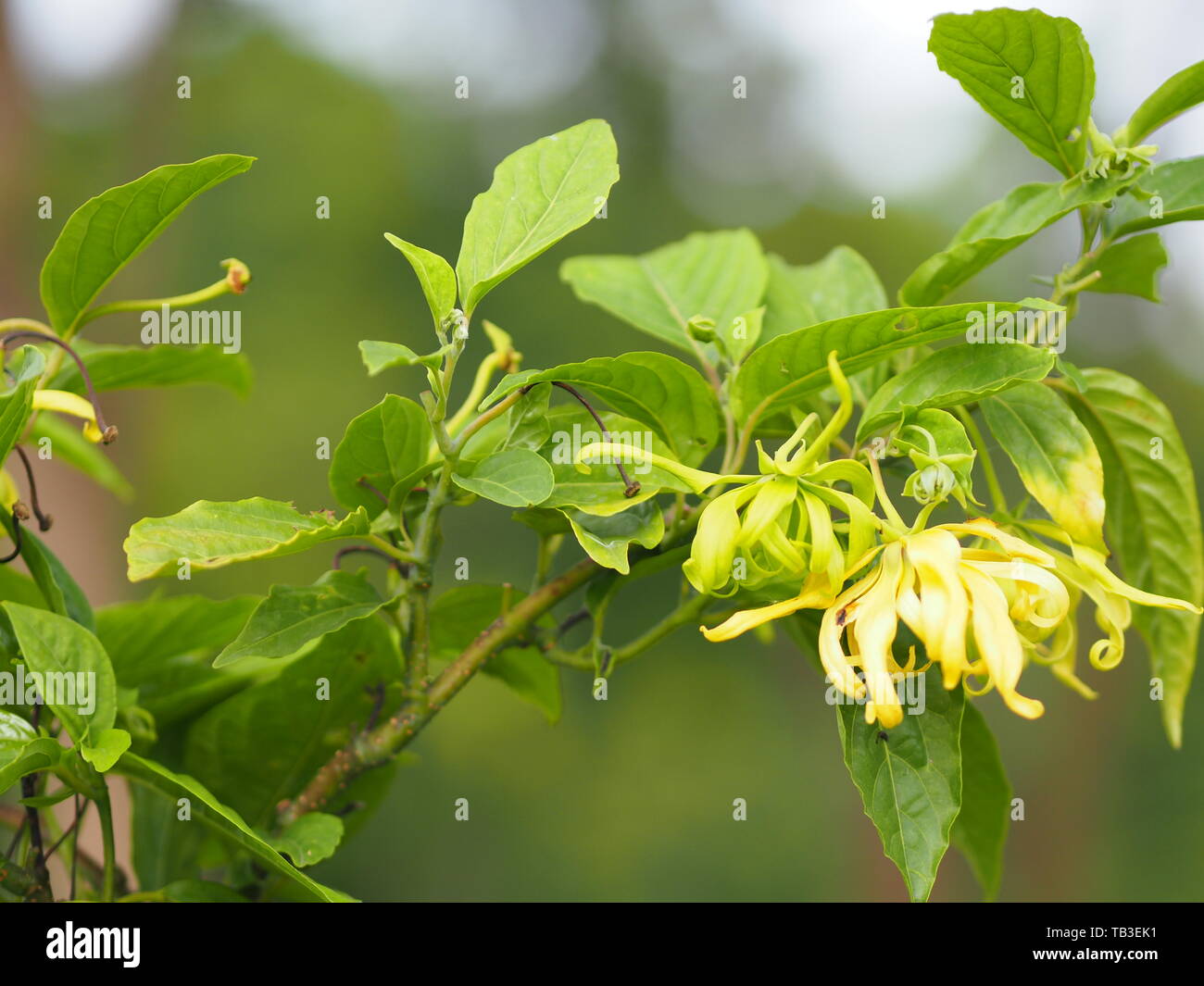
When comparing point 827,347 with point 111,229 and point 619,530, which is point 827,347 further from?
point 111,229

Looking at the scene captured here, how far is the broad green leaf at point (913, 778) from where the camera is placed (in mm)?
320

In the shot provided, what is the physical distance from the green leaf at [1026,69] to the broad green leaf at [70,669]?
39 cm

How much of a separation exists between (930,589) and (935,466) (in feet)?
0.13

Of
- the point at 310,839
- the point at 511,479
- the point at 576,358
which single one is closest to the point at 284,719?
the point at 310,839

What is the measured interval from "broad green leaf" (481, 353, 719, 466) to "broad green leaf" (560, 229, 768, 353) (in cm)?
10

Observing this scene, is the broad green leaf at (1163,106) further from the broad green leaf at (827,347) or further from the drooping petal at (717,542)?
the drooping petal at (717,542)

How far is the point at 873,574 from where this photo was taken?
313 millimetres

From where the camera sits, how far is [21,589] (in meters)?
0.43

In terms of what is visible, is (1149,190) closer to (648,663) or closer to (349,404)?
(349,404)

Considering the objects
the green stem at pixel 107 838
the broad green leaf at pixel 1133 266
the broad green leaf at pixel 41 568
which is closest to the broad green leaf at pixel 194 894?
the green stem at pixel 107 838

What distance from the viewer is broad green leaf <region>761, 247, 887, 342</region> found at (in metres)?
0.50

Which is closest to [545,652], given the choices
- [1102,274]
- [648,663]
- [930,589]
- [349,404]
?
[930,589]

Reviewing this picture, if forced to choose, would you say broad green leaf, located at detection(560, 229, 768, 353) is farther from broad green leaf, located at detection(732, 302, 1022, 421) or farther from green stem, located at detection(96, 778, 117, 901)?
green stem, located at detection(96, 778, 117, 901)

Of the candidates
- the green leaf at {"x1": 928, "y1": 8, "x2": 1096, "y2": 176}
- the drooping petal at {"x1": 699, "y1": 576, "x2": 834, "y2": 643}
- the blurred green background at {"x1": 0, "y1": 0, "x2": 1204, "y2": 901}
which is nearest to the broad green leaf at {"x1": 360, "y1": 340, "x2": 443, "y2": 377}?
the drooping petal at {"x1": 699, "y1": 576, "x2": 834, "y2": 643}
